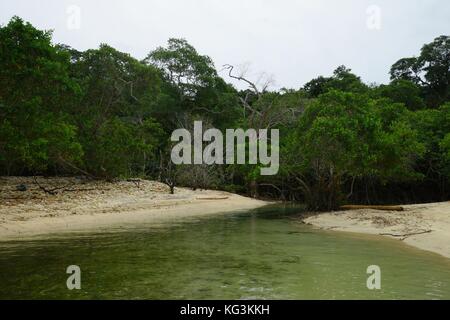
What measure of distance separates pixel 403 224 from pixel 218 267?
29.3 ft

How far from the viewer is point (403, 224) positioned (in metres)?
14.8

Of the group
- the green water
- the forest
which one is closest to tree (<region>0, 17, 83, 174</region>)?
the forest

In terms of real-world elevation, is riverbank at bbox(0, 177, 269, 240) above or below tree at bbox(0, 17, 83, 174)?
below

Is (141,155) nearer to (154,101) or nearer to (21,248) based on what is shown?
(154,101)

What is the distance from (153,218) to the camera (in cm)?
1934

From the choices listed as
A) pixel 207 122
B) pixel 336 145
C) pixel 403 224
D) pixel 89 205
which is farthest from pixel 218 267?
pixel 207 122

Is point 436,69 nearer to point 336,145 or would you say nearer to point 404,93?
point 404,93

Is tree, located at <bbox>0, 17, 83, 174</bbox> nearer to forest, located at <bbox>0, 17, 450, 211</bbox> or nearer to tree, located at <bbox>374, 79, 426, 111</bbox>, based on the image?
forest, located at <bbox>0, 17, 450, 211</bbox>

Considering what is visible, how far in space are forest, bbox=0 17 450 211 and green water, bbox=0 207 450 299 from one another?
22.3ft

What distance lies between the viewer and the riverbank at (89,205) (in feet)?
49.9

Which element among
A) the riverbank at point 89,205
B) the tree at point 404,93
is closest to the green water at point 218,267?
the riverbank at point 89,205

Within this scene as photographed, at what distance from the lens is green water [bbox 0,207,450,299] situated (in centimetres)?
693

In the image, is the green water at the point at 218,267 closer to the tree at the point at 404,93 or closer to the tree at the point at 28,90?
the tree at the point at 28,90
